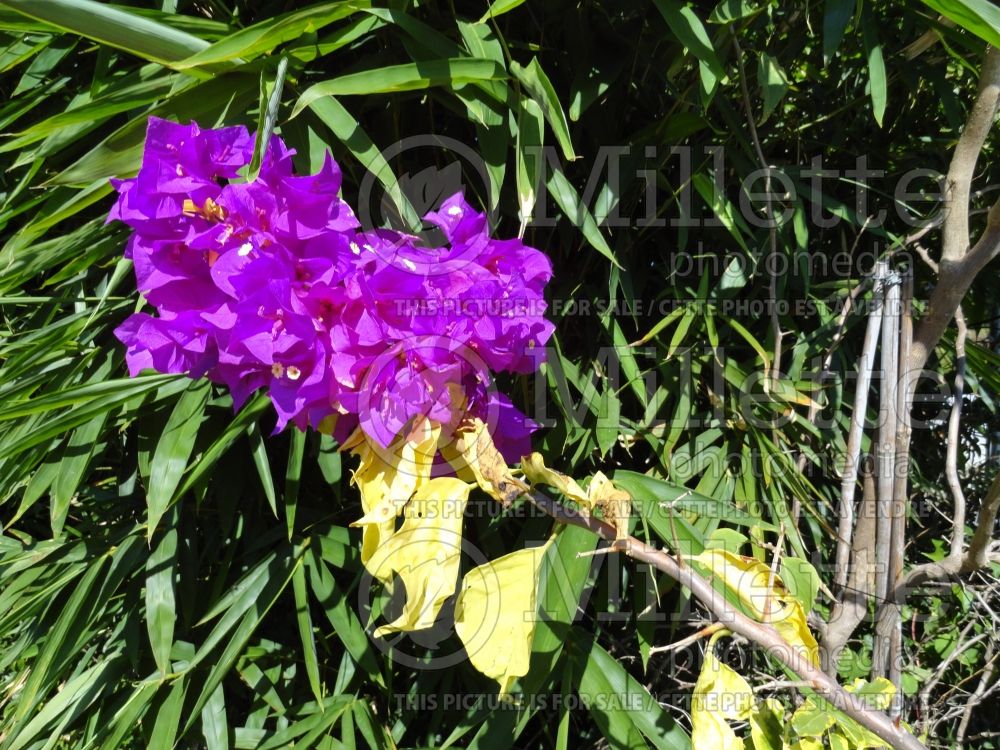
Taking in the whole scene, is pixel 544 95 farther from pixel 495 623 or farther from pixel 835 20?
pixel 495 623

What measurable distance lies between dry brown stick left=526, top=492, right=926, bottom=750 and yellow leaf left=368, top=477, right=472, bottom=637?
54 mm

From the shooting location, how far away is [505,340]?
0.55m

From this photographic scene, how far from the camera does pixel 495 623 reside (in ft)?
1.77

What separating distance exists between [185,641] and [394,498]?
0.67 metres

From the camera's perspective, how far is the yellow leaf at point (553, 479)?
532 millimetres

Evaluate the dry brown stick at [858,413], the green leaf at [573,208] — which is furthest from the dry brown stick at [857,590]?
the green leaf at [573,208]

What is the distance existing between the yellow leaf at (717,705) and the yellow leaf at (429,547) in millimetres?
184

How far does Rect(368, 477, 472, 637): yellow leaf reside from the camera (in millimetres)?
527

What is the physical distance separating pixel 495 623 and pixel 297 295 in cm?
25

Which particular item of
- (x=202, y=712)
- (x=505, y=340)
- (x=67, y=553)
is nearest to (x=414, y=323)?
(x=505, y=340)

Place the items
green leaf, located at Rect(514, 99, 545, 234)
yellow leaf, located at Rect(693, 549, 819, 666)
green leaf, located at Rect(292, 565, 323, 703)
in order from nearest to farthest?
yellow leaf, located at Rect(693, 549, 819, 666)
green leaf, located at Rect(514, 99, 545, 234)
green leaf, located at Rect(292, 565, 323, 703)

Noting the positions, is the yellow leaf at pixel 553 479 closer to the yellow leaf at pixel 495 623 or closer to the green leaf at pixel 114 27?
the yellow leaf at pixel 495 623

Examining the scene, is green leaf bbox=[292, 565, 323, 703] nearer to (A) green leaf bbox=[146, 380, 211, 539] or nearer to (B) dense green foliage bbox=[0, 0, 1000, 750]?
(B) dense green foliage bbox=[0, 0, 1000, 750]

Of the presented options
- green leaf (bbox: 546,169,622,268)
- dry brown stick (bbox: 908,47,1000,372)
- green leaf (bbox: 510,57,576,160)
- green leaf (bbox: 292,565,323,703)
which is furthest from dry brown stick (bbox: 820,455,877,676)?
green leaf (bbox: 292,565,323,703)
